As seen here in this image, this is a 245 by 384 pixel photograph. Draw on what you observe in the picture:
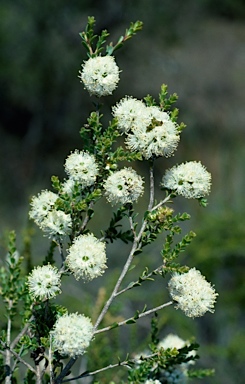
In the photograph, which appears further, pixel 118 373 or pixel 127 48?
pixel 127 48

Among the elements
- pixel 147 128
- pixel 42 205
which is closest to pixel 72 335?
pixel 42 205

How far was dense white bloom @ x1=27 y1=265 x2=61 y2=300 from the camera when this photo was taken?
2.68 ft

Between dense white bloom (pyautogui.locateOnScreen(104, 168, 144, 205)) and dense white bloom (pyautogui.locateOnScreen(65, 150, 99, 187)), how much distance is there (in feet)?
0.09

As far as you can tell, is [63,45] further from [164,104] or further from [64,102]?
[164,104]

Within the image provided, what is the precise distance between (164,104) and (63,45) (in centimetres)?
591

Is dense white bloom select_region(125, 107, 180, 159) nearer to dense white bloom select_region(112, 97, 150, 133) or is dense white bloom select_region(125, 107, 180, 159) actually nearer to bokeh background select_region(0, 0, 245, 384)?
dense white bloom select_region(112, 97, 150, 133)

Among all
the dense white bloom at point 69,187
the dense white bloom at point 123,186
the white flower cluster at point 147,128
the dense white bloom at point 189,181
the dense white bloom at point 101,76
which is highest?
the dense white bloom at point 101,76

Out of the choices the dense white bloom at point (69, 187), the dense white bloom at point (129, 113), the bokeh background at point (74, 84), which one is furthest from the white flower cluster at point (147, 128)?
the bokeh background at point (74, 84)

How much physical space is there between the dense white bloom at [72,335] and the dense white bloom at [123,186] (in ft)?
0.59

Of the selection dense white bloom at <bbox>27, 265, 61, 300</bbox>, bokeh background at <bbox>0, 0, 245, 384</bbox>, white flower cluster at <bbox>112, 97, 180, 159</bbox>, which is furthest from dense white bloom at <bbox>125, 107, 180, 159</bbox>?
bokeh background at <bbox>0, 0, 245, 384</bbox>

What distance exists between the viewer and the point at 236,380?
2055mm

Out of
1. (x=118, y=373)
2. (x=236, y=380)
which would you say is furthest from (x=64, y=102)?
(x=118, y=373)

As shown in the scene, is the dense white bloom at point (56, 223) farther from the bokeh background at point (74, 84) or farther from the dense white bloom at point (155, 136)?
the bokeh background at point (74, 84)

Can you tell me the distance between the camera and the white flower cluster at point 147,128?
84 cm
